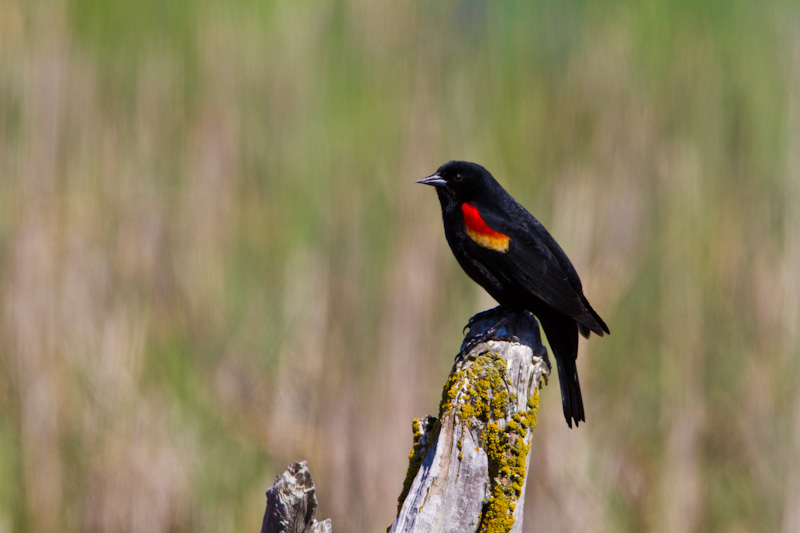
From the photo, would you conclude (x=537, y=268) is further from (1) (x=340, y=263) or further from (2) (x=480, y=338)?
(1) (x=340, y=263)

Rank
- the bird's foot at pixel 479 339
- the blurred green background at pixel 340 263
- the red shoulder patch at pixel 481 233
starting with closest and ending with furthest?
the bird's foot at pixel 479 339
the red shoulder patch at pixel 481 233
the blurred green background at pixel 340 263

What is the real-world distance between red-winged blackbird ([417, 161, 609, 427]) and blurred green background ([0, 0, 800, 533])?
375 mm

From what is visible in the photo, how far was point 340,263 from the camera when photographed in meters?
3.45

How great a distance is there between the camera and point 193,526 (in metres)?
3.44

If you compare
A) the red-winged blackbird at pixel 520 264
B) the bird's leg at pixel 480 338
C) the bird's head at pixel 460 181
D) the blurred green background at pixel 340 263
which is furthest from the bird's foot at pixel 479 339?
the blurred green background at pixel 340 263

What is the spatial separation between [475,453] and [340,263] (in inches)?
67.9

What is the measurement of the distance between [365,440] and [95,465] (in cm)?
107

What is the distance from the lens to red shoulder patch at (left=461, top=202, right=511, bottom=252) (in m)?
2.86

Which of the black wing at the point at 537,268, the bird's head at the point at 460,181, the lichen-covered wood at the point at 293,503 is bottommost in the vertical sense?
the lichen-covered wood at the point at 293,503

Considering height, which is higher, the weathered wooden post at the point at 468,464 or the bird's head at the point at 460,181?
the bird's head at the point at 460,181

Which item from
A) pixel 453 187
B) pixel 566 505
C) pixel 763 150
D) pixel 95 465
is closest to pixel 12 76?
pixel 95 465

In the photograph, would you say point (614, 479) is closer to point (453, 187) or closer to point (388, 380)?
point (388, 380)

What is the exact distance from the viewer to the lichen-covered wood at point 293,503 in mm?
1696

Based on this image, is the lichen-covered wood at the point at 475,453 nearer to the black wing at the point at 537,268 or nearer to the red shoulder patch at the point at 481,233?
the black wing at the point at 537,268
